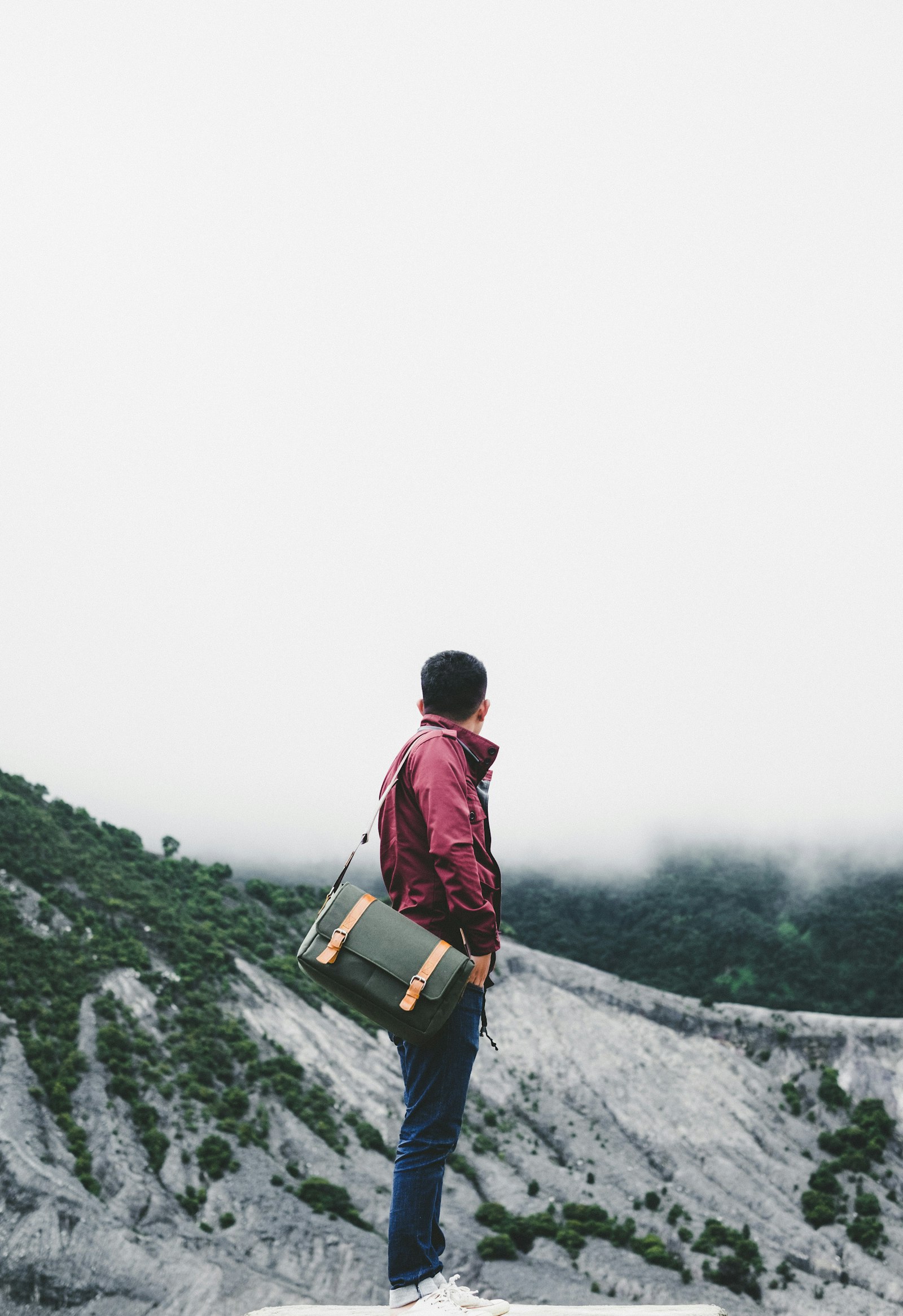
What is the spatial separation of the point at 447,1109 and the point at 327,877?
316ft

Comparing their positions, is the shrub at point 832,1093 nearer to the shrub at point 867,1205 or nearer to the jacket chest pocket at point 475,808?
the shrub at point 867,1205

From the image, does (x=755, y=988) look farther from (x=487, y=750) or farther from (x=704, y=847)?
(x=487, y=750)

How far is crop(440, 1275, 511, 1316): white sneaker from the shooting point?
4.05m

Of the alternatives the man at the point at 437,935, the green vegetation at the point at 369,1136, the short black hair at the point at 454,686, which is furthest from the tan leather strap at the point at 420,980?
the green vegetation at the point at 369,1136

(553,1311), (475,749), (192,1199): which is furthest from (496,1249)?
(475,749)

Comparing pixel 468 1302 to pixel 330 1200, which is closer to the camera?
pixel 468 1302

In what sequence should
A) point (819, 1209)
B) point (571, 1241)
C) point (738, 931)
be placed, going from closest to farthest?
point (571, 1241)
point (819, 1209)
point (738, 931)

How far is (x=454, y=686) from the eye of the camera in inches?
183

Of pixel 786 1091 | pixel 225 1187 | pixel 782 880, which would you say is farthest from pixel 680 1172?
pixel 782 880

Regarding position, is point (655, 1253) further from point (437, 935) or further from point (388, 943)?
point (388, 943)

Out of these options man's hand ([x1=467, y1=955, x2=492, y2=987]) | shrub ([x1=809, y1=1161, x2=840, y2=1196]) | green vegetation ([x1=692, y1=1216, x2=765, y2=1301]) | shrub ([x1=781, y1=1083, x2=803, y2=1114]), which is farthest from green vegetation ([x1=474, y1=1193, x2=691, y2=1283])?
man's hand ([x1=467, y1=955, x2=492, y2=987])

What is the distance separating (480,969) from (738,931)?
103634mm

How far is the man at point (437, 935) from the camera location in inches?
159

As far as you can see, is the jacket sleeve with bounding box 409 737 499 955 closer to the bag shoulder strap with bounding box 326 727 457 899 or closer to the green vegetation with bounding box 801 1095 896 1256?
the bag shoulder strap with bounding box 326 727 457 899
